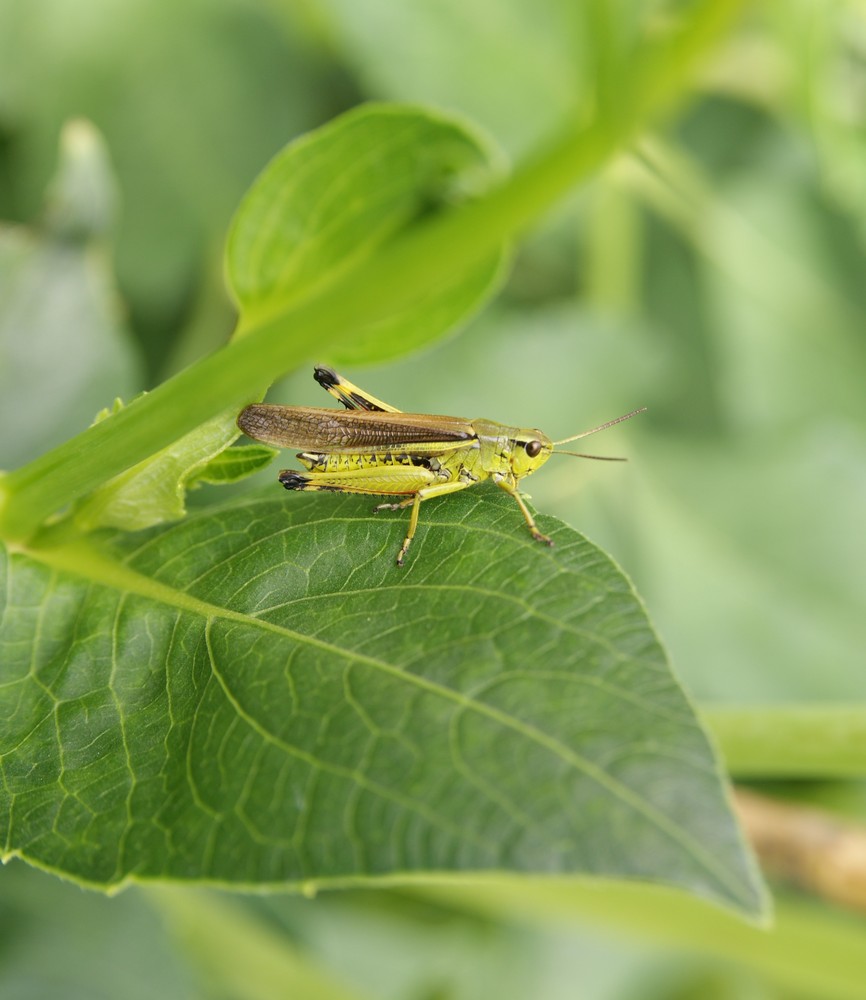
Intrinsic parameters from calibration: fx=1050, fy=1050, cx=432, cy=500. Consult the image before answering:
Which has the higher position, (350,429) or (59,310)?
(59,310)

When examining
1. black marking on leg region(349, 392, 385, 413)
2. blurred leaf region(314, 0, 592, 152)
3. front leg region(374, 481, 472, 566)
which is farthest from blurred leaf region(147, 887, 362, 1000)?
blurred leaf region(314, 0, 592, 152)

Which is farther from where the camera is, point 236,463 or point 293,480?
point 293,480

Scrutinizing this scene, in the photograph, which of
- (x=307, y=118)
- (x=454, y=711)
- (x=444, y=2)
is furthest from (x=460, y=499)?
(x=444, y=2)

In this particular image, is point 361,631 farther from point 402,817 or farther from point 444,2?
point 444,2

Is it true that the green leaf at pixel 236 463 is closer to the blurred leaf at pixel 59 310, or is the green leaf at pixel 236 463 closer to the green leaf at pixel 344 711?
the green leaf at pixel 344 711

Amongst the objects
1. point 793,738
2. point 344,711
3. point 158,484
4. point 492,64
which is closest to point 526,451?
point 793,738

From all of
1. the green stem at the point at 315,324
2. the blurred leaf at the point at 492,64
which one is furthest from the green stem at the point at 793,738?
the blurred leaf at the point at 492,64

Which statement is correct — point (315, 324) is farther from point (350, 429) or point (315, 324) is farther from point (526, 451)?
point (526, 451)
